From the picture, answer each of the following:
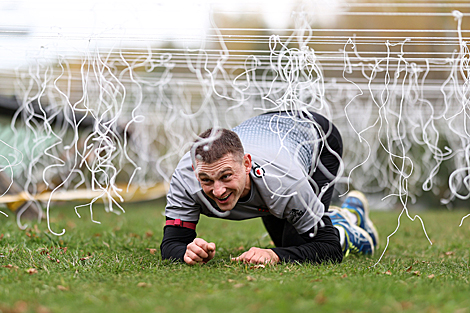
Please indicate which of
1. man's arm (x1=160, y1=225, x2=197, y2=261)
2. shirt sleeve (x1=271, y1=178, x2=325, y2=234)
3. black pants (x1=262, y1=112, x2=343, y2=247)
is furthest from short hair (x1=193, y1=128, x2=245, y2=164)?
black pants (x1=262, y1=112, x2=343, y2=247)

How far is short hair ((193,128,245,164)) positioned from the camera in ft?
7.77

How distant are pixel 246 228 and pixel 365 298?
376 cm

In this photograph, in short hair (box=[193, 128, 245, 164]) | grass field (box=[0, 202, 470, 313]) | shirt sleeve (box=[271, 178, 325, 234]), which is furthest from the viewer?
shirt sleeve (box=[271, 178, 325, 234])

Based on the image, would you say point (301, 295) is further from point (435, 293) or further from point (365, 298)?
point (435, 293)

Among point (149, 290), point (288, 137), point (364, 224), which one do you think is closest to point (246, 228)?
point (364, 224)

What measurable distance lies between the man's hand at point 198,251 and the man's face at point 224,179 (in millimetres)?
222

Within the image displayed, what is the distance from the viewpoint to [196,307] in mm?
1754

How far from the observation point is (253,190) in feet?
8.84

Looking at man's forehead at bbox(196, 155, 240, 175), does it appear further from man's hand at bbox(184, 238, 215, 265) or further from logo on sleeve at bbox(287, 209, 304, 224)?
logo on sleeve at bbox(287, 209, 304, 224)

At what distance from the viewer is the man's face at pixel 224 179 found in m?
2.38

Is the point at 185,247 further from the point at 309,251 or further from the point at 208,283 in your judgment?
the point at 309,251

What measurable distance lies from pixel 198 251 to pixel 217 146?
0.60 meters

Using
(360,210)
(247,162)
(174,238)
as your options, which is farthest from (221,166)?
(360,210)

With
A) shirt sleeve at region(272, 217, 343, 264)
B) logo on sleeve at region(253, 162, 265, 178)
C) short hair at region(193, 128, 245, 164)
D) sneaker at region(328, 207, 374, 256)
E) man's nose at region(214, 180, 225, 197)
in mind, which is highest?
short hair at region(193, 128, 245, 164)
